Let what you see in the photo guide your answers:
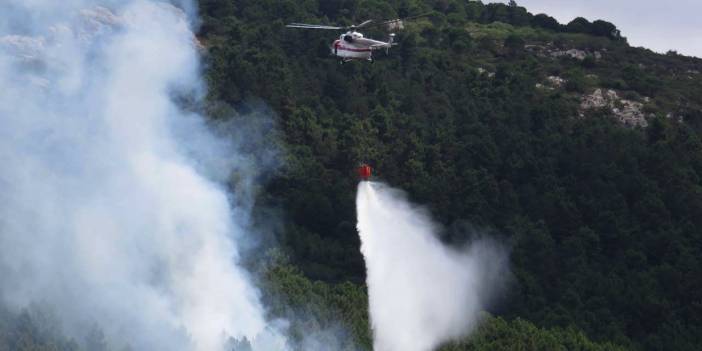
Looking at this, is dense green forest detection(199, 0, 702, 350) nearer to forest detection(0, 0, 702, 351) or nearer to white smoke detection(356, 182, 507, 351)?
forest detection(0, 0, 702, 351)

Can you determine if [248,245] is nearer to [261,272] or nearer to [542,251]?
[261,272]

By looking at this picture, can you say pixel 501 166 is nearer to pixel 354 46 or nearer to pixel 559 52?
pixel 354 46

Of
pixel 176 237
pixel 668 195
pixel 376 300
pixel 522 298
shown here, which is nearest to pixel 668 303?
pixel 522 298

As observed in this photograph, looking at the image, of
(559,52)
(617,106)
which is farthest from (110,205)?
(559,52)

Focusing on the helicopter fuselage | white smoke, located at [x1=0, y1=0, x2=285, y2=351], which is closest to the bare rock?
the helicopter fuselage

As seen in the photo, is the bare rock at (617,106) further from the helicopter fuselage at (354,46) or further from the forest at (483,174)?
the helicopter fuselage at (354,46)

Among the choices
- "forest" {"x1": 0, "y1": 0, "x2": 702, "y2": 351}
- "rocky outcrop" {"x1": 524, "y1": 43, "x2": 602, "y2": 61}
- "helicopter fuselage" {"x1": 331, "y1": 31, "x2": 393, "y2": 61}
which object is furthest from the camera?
"rocky outcrop" {"x1": 524, "y1": 43, "x2": 602, "y2": 61}

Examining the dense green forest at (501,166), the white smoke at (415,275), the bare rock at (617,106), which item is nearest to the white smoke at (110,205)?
the dense green forest at (501,166)
